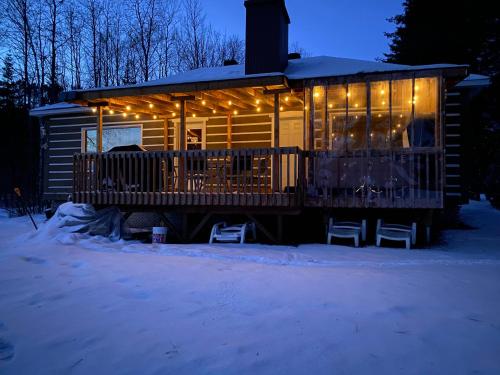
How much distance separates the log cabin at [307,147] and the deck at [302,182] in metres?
0.02

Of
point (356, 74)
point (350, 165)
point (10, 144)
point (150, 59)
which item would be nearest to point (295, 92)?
point (356, 74)

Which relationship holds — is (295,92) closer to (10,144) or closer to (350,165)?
(350,165)

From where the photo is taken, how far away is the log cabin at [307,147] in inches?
286

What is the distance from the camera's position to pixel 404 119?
760cm

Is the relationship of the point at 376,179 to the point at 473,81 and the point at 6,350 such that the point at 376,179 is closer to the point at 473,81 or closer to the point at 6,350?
the point at 473,81

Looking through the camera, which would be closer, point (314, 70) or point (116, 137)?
point (314, 70)

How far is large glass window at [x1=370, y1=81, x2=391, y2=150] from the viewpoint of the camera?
7.79 m

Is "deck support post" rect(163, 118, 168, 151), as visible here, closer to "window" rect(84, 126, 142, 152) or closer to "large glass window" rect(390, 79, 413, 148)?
"window" rect(84, 126, 142, 152)

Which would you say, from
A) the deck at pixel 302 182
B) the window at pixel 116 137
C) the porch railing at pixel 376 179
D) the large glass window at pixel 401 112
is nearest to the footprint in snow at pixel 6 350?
the deck at pixel 302 182

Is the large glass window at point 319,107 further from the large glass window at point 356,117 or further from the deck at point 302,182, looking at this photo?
the deck at point 302,182

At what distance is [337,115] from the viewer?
8062 millimetres

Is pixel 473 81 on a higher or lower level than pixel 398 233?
higher

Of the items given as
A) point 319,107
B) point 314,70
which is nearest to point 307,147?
point 319,107

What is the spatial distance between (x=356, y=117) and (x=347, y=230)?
2.43 meters
